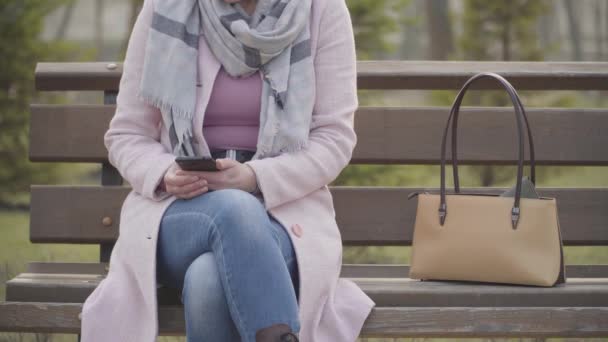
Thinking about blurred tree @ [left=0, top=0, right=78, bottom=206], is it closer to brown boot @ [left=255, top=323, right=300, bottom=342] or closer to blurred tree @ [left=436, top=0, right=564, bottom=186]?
blurred tree @ [left=436, top=0, right=564, bottom=186]

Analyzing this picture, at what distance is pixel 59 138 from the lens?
10.7ft

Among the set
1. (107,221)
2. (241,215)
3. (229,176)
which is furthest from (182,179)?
(107,221)

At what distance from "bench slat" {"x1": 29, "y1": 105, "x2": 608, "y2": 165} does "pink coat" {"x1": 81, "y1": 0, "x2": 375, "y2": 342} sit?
1.40 ft

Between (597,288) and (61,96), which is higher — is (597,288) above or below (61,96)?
above

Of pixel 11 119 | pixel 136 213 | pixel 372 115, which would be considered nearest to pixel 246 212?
pixel 136 213

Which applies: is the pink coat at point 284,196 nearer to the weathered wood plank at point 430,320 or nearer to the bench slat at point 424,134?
the weathered wood plank at point 430,320

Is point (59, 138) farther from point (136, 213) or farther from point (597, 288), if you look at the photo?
point (597, 288)

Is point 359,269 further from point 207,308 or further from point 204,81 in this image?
point 207,308

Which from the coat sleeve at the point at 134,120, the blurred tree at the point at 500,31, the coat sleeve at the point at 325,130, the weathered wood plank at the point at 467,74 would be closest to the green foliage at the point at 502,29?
the blurred tree at the point at 500,31

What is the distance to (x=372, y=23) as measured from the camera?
23.4ft

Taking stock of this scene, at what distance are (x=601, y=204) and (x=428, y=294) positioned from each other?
3.01 ft

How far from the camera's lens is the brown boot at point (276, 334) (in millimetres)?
2277

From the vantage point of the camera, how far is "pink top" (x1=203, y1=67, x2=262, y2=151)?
281cm

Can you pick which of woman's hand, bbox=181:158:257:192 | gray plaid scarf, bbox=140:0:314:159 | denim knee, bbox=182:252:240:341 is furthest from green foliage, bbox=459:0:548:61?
denim knee, bbox=182:252:240:341
